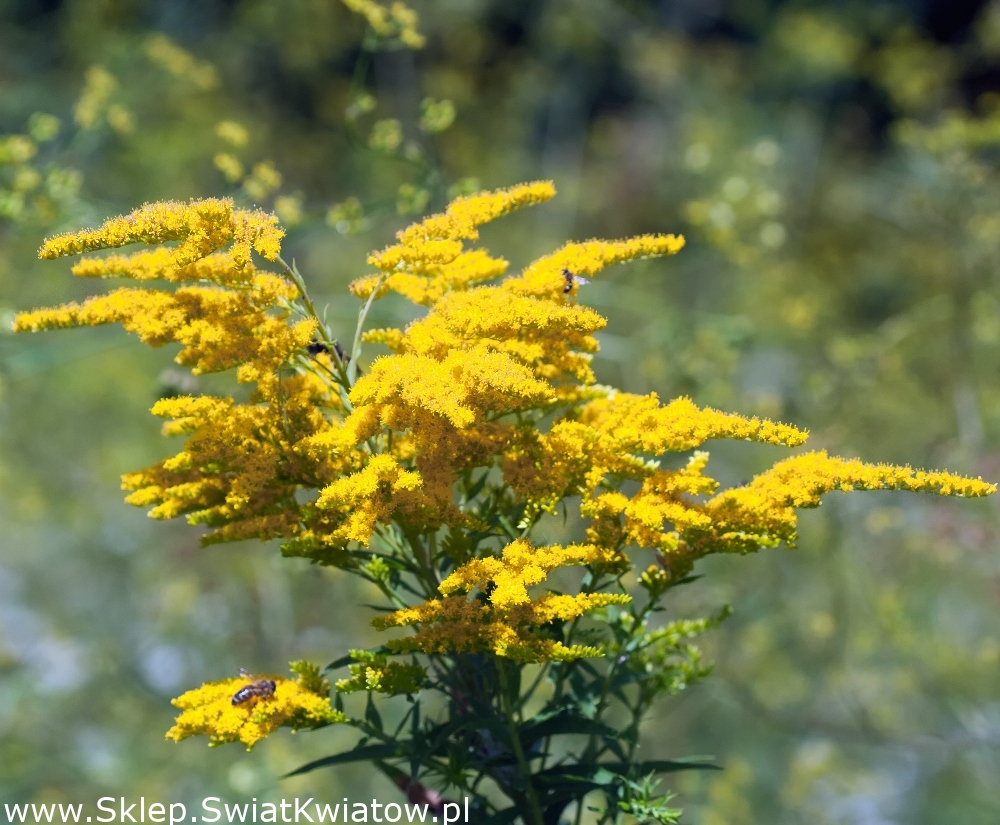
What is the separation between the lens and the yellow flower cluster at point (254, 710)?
7.27 feet

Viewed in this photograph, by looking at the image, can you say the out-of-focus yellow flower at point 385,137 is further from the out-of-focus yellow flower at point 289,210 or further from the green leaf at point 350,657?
the green leaf at point 350,657

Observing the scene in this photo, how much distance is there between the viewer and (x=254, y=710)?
7.33ft

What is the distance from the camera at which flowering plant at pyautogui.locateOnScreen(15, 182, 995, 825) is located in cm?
215

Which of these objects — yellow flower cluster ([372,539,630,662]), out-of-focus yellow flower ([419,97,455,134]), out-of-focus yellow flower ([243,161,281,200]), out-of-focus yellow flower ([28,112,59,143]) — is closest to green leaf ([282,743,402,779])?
Result: yellow flower cluster ([372,539,630,662])

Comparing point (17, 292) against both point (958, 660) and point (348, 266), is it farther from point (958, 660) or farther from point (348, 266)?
point (958, 660)

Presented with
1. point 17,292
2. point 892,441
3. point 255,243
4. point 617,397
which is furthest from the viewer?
point 17,292

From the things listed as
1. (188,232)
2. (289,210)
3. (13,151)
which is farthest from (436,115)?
(188,232)

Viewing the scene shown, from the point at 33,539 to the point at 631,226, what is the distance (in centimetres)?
945

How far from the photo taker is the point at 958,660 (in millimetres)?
6309

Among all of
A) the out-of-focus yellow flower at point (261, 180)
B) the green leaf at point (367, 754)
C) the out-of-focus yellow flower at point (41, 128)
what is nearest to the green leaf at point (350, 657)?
the green leaf at point (367, 754)

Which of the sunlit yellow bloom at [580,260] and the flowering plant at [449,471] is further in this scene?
the sunlit yellow bloom at [580,260]

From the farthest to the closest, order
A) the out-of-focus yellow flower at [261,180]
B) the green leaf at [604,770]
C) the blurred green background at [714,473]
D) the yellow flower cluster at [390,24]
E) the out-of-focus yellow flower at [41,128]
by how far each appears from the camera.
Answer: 1. the blurred green background at [714,473]
2. the out-of-focus yellow flower at [41,128]
3. the yellow flower cluster at [390,24]
4. the out-of-focus yellow flower at [261,180]
5. the green leaf at [604,770]

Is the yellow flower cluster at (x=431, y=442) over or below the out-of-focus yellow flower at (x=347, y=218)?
below

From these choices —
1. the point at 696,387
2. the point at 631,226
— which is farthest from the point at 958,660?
the point at 631,226
